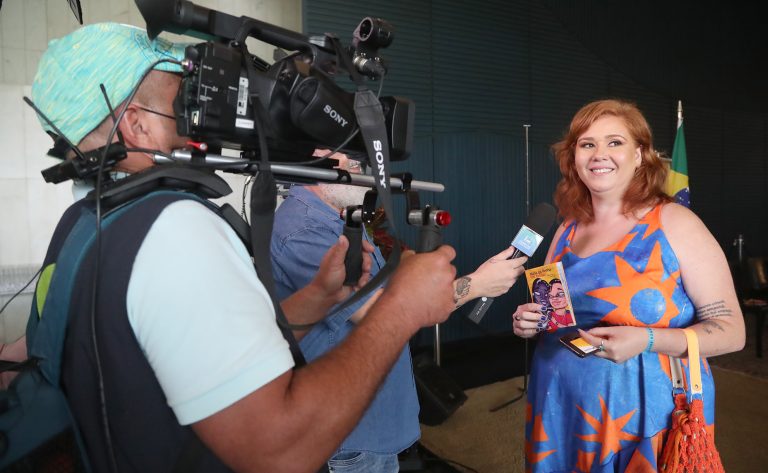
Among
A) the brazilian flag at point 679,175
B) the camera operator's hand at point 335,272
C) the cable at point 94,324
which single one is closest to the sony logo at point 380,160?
the camera operator's hand at point 335,272

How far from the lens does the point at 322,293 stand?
1.03 m

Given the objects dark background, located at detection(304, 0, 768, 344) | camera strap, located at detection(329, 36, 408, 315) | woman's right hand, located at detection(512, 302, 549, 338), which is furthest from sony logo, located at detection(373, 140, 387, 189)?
dark background, located at detection(304, 0, 768, 344)

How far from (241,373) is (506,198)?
4.12 meters

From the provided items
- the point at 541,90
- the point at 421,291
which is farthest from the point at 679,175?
the point at 421,291

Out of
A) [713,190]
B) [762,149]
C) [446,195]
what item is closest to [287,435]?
[446,195]

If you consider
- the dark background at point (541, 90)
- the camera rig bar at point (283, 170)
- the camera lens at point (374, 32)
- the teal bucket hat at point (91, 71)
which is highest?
the dark background at point (541, 90)

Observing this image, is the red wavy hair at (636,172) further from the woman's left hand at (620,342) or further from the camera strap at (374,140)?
the camera strap at (374,140)

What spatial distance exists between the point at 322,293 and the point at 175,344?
488 millimetres

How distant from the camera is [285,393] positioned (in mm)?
589

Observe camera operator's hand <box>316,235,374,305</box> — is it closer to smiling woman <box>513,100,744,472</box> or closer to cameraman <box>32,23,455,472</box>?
cameraman <box>32,23,455,472</box>

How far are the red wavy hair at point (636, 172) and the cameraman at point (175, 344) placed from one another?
106 cm

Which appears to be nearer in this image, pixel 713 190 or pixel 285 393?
pixel 285 393

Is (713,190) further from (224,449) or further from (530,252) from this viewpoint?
(224,449)

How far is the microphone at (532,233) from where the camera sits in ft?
4.46
